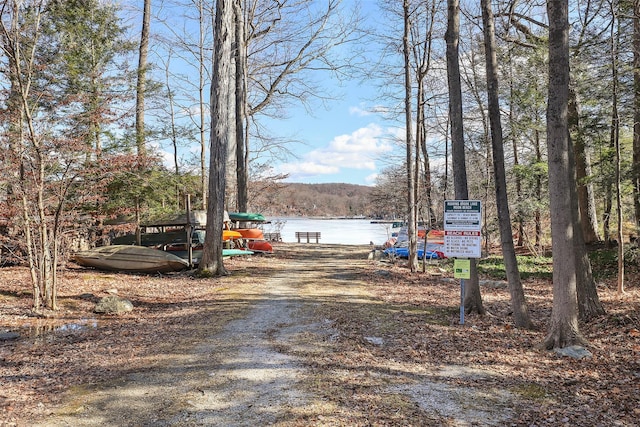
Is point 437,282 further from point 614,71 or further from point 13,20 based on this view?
point 13,20

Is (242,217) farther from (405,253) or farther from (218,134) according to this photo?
(405,253)

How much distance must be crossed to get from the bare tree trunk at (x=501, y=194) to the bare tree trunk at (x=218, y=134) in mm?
7666

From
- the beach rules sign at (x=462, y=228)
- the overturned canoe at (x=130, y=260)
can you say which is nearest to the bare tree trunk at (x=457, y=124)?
the beach rules sign at (x=462, y=228)

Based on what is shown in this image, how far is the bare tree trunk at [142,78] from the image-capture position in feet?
46.3

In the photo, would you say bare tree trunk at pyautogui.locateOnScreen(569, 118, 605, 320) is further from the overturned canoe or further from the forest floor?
the overturned canoe

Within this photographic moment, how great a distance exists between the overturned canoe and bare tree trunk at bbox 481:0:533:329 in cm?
924

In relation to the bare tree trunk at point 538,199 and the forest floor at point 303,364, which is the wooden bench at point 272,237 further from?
the forest floor at point 303,364

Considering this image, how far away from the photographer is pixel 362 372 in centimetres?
489

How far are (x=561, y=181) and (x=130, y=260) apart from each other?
37.0 ft

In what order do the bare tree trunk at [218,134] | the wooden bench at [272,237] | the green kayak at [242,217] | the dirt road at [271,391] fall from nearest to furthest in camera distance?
the dirt road at [271,391]
the bare tree trunk at [218,134]
the green kayak at [242,217]
the wooden bench at [272,237]

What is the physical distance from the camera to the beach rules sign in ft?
24.2

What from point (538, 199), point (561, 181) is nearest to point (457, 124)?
point (561, 181)

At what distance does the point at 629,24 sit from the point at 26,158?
505 inches

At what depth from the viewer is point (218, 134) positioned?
1244 cm
